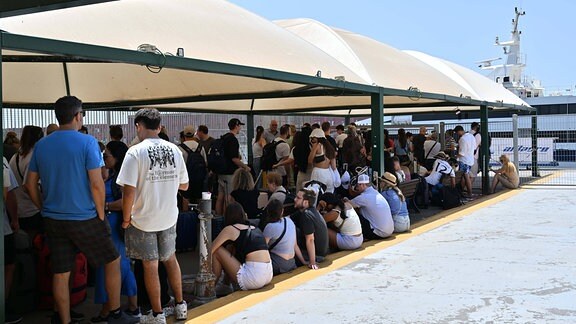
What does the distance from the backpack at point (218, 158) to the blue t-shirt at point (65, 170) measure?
14.7ft

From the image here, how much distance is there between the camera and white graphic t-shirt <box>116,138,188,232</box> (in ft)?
15.4

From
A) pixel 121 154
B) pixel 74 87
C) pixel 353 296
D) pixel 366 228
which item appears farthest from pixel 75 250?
pixel 74 87

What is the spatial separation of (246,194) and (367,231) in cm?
196

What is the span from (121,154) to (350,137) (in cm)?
659

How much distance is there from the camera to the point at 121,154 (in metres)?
5.44

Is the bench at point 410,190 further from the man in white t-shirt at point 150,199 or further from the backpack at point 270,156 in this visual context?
the man in white t-shirt at point 150,199

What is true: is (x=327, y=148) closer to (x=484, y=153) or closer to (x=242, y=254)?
(x=242, y=254)

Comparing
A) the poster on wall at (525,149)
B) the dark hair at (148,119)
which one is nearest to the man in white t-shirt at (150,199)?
the dark hair at (148,119)

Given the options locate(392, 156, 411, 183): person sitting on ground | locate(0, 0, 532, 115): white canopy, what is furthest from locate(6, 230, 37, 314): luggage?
locate(392, 156, 411, 183): person sitting on ground

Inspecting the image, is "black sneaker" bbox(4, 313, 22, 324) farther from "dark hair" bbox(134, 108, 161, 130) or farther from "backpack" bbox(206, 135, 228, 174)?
"backpack" bbox(206, 135, 228, 174)

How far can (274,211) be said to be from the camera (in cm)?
641

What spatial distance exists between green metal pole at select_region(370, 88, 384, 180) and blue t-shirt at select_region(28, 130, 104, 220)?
647 centimetres

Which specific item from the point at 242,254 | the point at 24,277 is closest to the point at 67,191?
the point at 24,277

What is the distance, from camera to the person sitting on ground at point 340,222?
7.83 m
